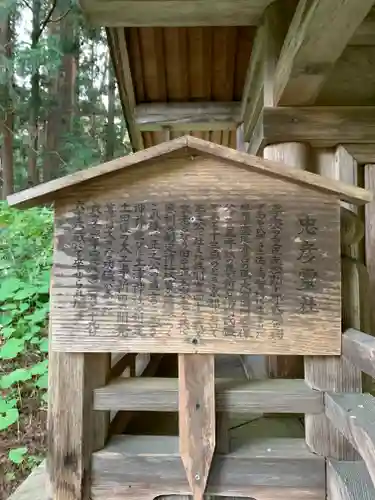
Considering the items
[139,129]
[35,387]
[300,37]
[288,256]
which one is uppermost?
[139,129]

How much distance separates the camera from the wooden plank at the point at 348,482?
4.64 feet

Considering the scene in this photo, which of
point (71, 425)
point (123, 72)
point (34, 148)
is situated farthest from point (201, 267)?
point (34, 148)

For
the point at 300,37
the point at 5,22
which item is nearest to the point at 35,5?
the point at 5,22

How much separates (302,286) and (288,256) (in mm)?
121

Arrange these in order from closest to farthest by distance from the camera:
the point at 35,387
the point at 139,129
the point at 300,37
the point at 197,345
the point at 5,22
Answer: the point at 197,345
the point at 300,37
the point at 35,387
the point at 139,129
the point at 5,22

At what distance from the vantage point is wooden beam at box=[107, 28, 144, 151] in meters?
2.93

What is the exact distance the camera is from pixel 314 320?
5.49ft

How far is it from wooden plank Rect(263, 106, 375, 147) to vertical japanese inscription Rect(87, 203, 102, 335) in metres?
1.19

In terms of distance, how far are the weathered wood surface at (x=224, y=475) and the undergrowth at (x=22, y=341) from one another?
1.48 metres

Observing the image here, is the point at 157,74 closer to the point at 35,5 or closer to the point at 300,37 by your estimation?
the point at 300,37

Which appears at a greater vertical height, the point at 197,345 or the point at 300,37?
the point at 300,37

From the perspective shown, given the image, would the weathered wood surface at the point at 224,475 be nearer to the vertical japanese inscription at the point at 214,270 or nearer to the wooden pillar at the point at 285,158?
the vertical japanese inscription at the point at 214,270

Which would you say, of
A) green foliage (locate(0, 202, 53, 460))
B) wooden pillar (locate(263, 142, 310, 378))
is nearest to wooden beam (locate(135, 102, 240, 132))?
wooden pillar (locate(263, 142, 310, 378))

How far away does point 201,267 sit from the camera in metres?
1.68
